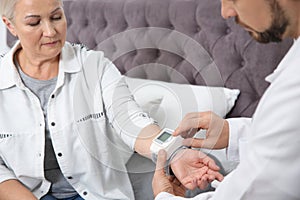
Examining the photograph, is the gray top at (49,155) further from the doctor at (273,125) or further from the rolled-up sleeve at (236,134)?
the doctor at (273,125)

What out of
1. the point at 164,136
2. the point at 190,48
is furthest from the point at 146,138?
the point at 190,48

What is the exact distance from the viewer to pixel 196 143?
4.51 ft

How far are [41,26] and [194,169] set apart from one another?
0.65 metres

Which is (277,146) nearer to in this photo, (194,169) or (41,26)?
(194,169)

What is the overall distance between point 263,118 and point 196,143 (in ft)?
1.85

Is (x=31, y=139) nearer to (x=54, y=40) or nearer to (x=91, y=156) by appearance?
(x=91, y=156)

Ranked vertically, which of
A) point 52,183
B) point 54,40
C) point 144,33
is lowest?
point 52,183

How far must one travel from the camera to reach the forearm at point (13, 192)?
4.78ft

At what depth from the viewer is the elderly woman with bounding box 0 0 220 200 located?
1480 mm

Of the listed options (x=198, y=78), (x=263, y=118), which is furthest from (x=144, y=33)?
(x=263, y=118)

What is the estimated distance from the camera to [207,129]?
4.54ft

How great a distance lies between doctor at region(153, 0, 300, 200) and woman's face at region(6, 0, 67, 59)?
0.67m

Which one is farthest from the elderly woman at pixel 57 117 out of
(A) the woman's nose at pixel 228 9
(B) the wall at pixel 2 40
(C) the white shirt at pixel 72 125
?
(B) the wall at pixel 2 40

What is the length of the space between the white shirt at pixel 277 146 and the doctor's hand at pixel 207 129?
49 cm
